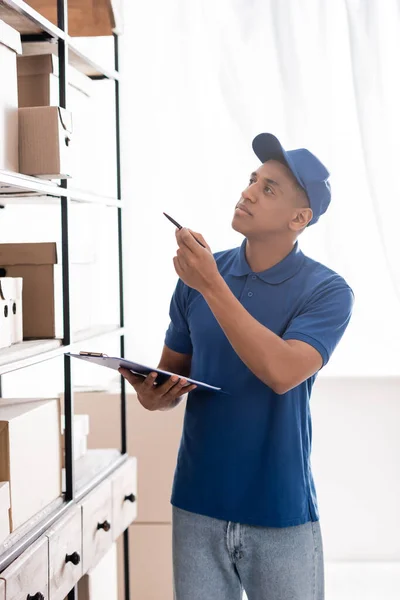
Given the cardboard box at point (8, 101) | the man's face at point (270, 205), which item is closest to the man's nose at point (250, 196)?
the man's face at point (270, 205)

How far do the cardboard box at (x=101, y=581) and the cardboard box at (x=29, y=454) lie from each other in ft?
1.09

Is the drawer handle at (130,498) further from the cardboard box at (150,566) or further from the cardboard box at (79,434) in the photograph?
the cardboard box at (150,566)

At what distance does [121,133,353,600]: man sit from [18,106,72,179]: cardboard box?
38 centimetres

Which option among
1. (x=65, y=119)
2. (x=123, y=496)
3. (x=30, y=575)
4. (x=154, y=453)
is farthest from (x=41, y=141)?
(x=154, y=453)

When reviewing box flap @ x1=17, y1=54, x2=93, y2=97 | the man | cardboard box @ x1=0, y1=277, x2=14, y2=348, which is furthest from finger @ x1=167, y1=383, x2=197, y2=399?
box flap @ x1=17, y1=54, x2=93, y2=97

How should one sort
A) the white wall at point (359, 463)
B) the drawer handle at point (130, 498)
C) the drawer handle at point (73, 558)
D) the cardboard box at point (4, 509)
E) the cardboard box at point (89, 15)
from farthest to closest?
the white wall at point (359, 463)
the drawer handle at point (130, 498)
the cardboard box at point (89, 15)
the drawer handle at point (73, 558)
the cardboard box at point (4, 509)

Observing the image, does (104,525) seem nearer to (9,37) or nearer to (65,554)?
(65,554)

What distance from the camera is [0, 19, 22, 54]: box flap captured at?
66.6 inches

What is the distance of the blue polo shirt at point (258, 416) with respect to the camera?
164 centimetres

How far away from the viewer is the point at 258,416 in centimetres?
167

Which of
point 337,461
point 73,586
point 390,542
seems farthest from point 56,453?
point 390,542

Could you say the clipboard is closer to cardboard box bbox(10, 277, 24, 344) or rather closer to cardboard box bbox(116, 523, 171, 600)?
cardboard box bbox(10, 277, 24, 344)

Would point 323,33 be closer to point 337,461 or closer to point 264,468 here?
point 337,461

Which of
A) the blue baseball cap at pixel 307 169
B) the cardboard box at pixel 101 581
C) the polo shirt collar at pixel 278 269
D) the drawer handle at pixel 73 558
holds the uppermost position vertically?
the blue baseball cap at pixel 307 169
